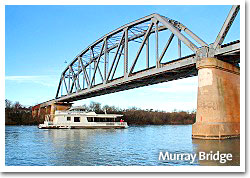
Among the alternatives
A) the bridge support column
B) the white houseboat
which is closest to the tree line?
the white houseboat

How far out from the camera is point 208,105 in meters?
22.3

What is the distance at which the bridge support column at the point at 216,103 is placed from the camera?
21.8 metres

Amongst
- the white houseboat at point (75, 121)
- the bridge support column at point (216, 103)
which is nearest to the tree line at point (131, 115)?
the white houseboat at point (75, 121)

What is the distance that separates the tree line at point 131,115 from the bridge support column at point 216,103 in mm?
37892

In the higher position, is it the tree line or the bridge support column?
the bridge support column

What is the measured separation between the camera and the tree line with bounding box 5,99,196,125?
6283cm

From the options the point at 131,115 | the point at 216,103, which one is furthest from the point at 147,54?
the point at 131,115

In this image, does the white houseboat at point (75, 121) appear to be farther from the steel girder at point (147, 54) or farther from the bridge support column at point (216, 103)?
the bridge support column at point (216, 103)

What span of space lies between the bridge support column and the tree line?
37892 millimetres

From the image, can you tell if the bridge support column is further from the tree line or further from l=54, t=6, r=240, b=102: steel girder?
the tree line

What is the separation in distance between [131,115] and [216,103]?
60.8m
